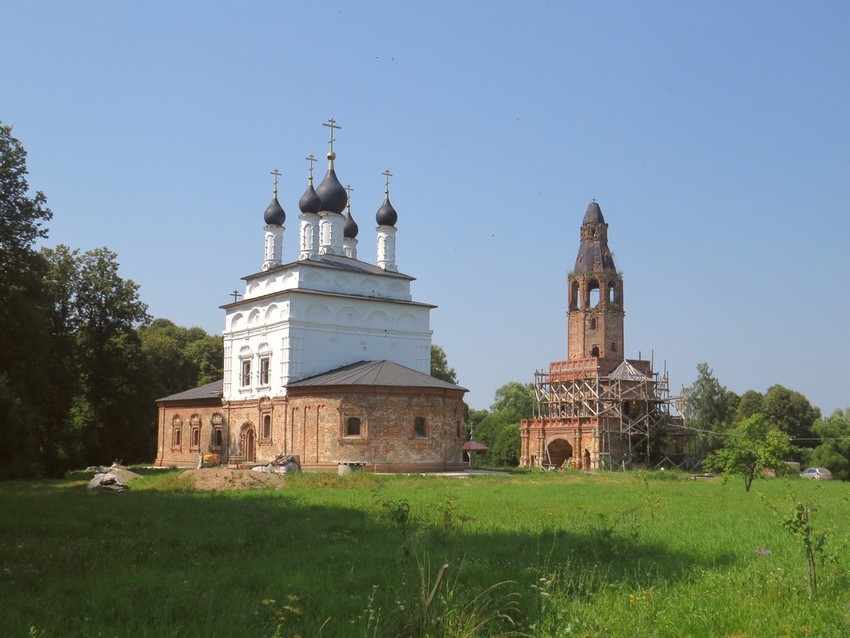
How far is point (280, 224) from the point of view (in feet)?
130

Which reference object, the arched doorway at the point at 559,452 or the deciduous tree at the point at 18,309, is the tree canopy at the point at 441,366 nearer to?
the arched doorway at the point at 559,452

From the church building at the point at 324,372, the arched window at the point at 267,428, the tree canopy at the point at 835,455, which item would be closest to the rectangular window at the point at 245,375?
the church building at the point at 324,372

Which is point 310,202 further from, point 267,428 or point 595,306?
point 595,306

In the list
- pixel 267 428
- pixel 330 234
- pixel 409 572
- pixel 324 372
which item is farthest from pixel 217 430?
pixel 409 572

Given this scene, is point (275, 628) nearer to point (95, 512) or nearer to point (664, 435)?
point (95, 512)

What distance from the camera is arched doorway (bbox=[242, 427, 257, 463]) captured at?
117 ft

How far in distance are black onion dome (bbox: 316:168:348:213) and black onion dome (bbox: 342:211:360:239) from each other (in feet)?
16.2

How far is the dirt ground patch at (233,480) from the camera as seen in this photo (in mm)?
21805

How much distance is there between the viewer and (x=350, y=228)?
43.2 m

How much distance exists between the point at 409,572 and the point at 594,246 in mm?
44651

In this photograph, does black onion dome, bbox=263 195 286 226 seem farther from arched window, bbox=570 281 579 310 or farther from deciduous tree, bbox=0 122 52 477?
arched window, bbox=570 281 579 310

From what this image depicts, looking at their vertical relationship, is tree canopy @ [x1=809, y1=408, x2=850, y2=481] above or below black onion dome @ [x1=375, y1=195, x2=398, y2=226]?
below

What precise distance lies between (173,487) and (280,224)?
64.4 feet

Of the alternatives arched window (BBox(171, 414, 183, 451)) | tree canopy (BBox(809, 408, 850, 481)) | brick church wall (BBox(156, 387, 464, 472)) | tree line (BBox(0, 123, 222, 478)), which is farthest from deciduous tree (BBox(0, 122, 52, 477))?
tree canopy (BBox(809, 408, 850, 481))
